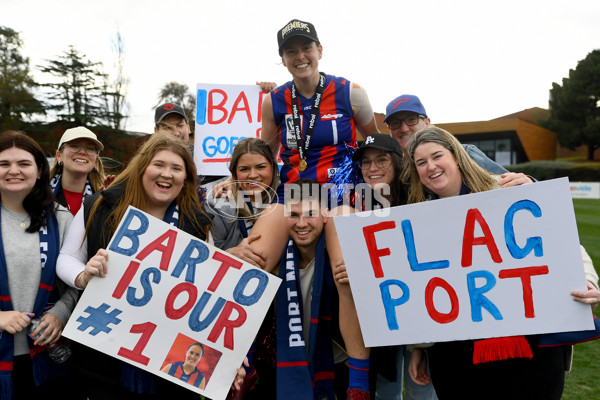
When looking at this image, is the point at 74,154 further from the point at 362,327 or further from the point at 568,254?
the point at 568,254

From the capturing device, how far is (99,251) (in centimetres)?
243

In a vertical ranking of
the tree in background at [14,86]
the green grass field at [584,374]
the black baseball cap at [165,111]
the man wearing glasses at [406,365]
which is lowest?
the green grass field at [584,374]

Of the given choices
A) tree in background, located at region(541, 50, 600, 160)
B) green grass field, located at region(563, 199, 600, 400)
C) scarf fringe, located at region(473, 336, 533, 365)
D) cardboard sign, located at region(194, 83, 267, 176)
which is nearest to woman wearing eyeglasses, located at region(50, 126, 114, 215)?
cardboard sign, located at region(194, 83, 267, 176)

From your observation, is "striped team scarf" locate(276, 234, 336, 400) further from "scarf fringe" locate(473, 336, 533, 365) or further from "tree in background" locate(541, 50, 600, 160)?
"tree in background" locate(541, 50, 600, 160)

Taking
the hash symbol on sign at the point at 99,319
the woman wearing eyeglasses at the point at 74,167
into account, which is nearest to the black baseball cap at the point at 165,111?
the woman wearing eyeglasses at the point at 74,167

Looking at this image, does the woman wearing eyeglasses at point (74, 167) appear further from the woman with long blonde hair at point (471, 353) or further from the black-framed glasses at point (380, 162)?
the woman with long blonde hair at point (471, 353)

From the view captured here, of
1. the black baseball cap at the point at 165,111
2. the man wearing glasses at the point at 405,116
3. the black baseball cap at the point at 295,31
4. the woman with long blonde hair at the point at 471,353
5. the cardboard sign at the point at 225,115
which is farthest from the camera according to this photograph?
the cardboard sign at the point at 225,115

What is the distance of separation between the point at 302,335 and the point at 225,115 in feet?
9.71

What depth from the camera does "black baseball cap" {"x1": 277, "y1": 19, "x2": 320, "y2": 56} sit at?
10.4 feet

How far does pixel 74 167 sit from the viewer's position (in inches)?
134

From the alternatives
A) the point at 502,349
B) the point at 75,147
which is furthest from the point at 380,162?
the point at 75,147

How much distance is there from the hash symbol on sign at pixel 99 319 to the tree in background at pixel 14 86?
31868 mm

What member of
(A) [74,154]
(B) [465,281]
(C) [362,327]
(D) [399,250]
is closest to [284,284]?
(C) [362,327]

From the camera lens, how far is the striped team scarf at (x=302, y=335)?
2.54 meters
